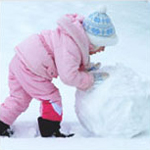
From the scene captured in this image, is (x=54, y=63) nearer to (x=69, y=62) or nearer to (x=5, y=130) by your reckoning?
(x=69, y=62)

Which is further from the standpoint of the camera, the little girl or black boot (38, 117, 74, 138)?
black boot (38, 117, 74, 138)

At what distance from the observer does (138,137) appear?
1.57 m

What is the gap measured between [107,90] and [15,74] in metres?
Answer: 0.40

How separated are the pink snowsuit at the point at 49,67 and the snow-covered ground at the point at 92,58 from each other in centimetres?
14

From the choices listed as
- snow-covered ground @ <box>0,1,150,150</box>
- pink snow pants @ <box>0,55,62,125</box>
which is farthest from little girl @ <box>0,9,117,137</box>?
snow-covered ground @ <box>0,1,150,150</box>

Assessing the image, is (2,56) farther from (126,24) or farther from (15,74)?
(126,24)

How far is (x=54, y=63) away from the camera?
155 centimetres

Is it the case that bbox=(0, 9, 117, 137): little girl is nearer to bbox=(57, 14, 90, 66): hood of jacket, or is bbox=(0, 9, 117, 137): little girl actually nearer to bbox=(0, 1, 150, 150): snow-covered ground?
bbox=(57, 14, 90, 66): hood of jacket

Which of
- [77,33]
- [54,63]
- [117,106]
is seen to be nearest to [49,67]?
[54,63]

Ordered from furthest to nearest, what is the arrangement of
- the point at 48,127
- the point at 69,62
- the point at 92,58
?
the point at 92,58 → the point at 48,127 → the point at 69,62

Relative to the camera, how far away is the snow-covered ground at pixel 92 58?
148 centimetres

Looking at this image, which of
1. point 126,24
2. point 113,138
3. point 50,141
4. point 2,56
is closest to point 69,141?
point 50,141

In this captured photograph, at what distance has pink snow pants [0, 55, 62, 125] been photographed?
5.11 feet

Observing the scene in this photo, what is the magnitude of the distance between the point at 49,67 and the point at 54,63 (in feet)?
0.09
